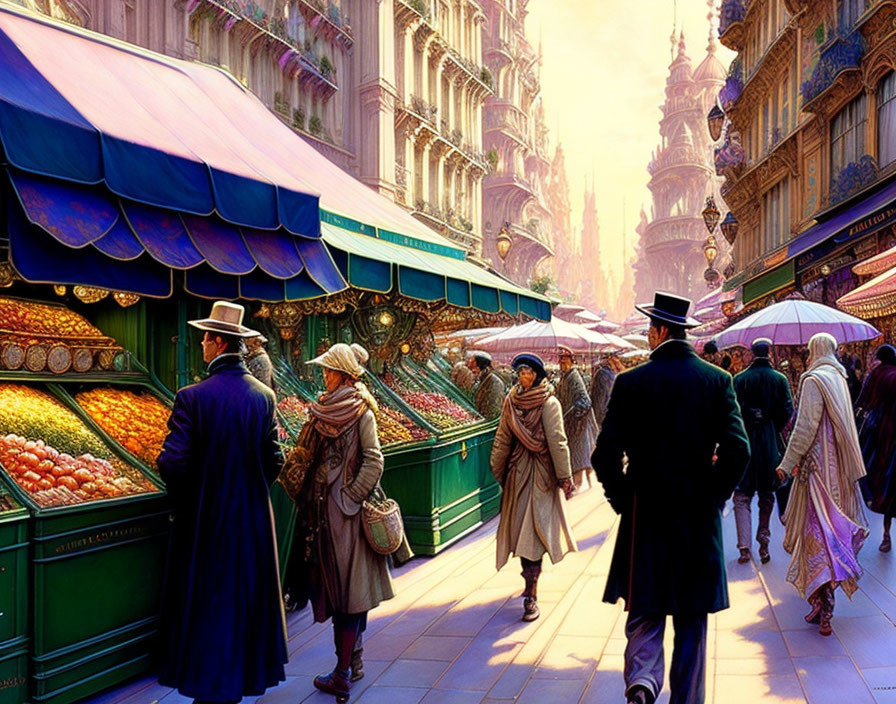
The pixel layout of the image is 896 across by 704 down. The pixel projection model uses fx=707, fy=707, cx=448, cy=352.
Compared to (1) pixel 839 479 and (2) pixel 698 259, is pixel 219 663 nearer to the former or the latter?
(1) pixel 839 479

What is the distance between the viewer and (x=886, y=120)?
43.8ft

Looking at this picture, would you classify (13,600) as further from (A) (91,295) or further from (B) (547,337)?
(B) (547,337)

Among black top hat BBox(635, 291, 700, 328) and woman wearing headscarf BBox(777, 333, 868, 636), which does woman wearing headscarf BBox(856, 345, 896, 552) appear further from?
black top hat BBox(635, 291, 700, 328)

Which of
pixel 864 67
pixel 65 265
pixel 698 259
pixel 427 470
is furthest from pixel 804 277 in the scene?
Answer: pixel 698 259

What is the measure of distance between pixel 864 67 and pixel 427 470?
12.9 metres

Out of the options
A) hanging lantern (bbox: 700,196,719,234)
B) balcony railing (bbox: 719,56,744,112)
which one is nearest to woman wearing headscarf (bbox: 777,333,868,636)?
hanging lantern (bbox: 700,196,719,234)

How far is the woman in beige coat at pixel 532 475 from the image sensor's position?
5336 millimetres

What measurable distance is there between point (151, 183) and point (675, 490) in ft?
11.8

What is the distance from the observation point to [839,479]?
16.3 feet

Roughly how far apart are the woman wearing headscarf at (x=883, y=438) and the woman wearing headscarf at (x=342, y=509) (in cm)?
501

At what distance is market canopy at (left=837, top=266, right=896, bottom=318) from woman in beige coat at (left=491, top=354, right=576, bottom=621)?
4.24 metres

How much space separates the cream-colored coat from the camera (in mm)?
5336

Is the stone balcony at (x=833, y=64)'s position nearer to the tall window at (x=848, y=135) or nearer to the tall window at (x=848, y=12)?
the tall window at (x=848, y=12)

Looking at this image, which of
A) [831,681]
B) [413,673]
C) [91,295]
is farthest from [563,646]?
[91,295]
